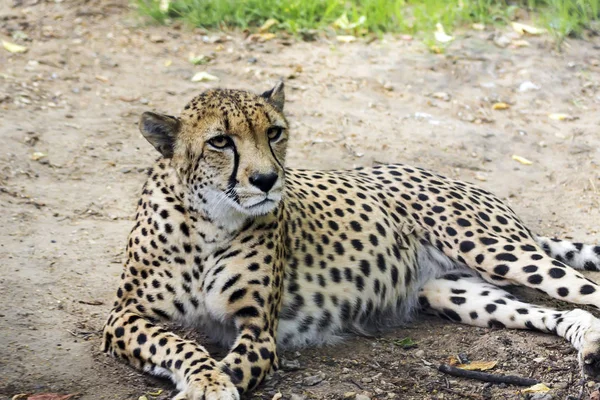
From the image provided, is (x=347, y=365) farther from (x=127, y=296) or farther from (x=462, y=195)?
(x=462, y=195)

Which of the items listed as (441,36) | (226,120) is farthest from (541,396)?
(441,36)

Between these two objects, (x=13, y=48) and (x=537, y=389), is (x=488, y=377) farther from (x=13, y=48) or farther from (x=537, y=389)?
(x=13, y=48)

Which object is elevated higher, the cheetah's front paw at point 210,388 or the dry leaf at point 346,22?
the dry leaf at point 346,22

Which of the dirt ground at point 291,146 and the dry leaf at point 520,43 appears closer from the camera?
the dirt ground at point 291,146

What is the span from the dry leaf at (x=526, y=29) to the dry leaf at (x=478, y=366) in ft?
19.2

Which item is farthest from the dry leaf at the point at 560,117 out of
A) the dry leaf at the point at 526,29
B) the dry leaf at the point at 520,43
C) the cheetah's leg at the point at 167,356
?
the cheetah's leg at the point at 167,356

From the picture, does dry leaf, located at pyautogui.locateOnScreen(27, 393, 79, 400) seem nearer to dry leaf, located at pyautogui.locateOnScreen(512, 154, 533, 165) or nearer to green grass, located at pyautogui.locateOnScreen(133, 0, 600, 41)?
dry leaf, located at pyautogui.locateOnScreen(512, 154, 533, 165)

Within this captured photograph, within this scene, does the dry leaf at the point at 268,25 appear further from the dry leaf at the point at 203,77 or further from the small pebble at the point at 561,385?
the small pebble at the point at 561,385

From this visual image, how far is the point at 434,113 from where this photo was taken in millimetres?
8609

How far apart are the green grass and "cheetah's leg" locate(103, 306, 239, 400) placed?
18.5 ft

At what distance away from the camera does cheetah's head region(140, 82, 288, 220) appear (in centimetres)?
436

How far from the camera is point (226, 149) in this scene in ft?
14.6

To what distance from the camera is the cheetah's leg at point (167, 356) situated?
4098 mm

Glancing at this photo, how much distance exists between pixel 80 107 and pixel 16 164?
1.29 meters
